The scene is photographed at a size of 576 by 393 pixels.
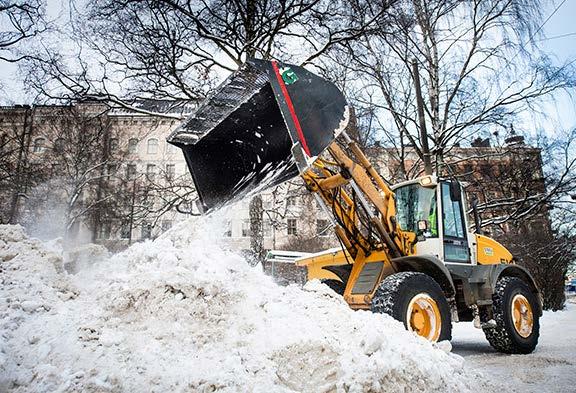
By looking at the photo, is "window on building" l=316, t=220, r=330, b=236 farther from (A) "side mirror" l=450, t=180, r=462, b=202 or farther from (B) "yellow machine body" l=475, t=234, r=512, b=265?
(A) "side mirror" l=450, t=180, r=462, b=202

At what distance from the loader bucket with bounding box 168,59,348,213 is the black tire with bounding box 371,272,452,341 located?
1.56 metres

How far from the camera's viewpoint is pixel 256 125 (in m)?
4.50

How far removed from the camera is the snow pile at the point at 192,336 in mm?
2293

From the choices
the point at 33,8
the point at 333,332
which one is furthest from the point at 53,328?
the point at 33,8

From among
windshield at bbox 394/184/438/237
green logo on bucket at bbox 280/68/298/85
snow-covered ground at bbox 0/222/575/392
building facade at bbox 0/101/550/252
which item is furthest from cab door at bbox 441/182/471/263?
building facade at bbox 0/101/550/252

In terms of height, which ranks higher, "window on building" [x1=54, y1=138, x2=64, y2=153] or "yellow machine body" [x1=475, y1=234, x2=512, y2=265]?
"window on building" [x1=54, y1=138, x2=64, y2=153]

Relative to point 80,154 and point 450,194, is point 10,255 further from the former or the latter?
point 80,154

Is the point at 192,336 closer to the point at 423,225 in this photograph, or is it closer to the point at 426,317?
the point at 426,317

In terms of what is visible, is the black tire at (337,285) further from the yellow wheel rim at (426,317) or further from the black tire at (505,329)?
the black tire at (505,329)

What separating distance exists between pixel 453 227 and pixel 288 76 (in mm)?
3268

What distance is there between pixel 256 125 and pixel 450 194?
289cm

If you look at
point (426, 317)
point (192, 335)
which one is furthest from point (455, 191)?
point (192, 335)

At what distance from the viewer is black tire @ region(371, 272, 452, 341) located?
157 inches

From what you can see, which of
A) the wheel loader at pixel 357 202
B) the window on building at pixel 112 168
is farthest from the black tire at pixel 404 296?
the window on building at pixel 112 168
